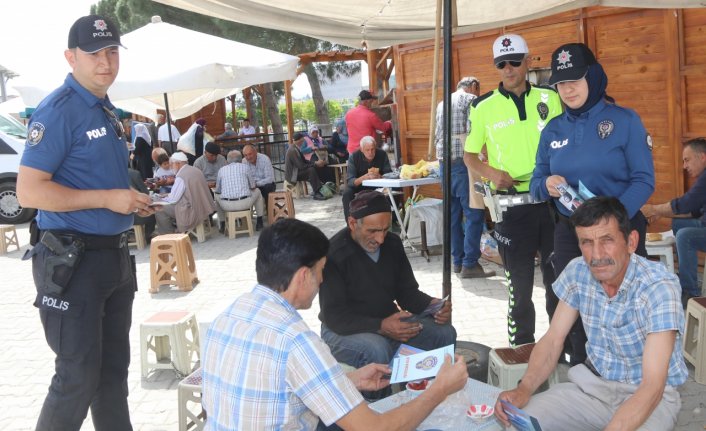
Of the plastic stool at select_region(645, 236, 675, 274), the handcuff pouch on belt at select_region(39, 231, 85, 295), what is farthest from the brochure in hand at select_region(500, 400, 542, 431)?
the plastic stool at select_region(645, 236, 675, 274)

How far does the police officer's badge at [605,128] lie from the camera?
10.9ft

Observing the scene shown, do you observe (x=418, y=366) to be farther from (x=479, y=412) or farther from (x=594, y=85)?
(x=594, y=85)

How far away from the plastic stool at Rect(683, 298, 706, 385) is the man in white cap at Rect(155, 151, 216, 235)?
23.1 ft

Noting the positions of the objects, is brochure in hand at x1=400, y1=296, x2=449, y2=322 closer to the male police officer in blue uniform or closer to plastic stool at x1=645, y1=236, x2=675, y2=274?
the male police officer in blue uniform

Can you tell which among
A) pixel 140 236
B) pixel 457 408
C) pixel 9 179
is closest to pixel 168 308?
pixel 140 236

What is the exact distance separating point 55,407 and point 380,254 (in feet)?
5.79

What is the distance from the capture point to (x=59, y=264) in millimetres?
2861

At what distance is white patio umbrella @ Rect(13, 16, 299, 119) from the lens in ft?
26.9

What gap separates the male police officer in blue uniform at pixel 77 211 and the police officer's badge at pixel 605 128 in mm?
2171

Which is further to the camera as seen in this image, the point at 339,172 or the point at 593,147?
the point at 339,172

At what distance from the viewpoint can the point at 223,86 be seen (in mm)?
8656

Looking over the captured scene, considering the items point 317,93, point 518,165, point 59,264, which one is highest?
point 317,93

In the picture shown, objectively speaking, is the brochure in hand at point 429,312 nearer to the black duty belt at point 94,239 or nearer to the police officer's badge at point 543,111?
the police officer's badge at point 543,111

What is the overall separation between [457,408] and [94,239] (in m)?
1.69
